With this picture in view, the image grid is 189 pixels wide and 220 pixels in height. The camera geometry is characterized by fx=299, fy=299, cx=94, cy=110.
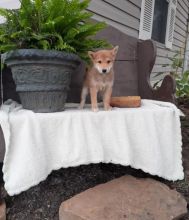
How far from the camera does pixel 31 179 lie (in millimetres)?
Result: 1667

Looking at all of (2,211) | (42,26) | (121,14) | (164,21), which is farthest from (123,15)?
(2,211)

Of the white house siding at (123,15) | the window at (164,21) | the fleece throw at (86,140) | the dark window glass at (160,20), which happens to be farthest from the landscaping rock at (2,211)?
the dark window glass at (160,20)

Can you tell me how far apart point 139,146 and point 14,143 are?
82cm

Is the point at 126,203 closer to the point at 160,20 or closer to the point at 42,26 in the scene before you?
the point at 42,26

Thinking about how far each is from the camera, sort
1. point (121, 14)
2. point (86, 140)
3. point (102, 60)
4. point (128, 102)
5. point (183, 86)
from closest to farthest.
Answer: point (86, 140) < point (102, 60) < point (128, 102) < point (121, 14) < point (183, 86)

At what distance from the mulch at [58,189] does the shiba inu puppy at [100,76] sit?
23.8 inches

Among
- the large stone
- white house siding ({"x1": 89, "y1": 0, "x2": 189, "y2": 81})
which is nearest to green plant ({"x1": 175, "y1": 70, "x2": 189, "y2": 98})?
white house siding ({"x1": 89, "y1": 0, "x2": 189, "y2": 81})

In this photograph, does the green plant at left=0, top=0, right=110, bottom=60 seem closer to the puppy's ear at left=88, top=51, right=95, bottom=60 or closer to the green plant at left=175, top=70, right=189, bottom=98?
the puppy's ear at left=88, top=51, right=95, bottom=60

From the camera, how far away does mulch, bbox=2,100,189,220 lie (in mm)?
2023

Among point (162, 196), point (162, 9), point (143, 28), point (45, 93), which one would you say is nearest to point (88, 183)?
point (162, 196)

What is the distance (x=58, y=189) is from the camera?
2.22 metres

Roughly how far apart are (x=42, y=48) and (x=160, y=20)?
16.0ft

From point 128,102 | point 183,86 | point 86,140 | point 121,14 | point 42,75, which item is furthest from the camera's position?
point 183,86

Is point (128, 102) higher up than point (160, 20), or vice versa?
point (160, 20)
